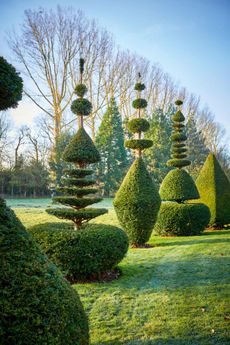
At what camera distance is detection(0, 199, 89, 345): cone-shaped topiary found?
2082mm

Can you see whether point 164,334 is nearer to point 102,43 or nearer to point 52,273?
point 52,273

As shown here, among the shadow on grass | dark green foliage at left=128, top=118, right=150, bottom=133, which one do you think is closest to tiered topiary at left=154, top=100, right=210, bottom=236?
dark green foliage at left=128, top=118, right=150, bottom=133

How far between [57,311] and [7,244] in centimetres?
65

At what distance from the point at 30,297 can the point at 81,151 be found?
5.35 meters

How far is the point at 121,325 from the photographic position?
434 cm

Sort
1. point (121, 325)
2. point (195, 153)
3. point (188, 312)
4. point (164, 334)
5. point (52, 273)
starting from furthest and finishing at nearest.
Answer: point (195, 153) < point (188, 312) < point (121, 325) < point (164, 334) < point (52, 273)

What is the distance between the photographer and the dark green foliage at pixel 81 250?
6188 mm

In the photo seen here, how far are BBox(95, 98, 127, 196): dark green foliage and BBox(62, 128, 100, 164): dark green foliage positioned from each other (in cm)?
2677

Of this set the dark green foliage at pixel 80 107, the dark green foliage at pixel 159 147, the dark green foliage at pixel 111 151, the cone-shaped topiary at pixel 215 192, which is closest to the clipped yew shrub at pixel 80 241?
the dark green foliage at pixel 80 107

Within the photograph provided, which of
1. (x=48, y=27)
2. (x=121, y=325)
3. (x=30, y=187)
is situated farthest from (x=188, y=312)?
(x=30, y=187)

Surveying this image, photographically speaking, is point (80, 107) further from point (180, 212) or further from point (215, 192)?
point (215, 192)

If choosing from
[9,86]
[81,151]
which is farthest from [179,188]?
[9,86]

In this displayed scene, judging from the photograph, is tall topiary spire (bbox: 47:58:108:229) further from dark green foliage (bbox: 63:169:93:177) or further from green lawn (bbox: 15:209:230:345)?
green lawn (bbox: 15:209:230:345)

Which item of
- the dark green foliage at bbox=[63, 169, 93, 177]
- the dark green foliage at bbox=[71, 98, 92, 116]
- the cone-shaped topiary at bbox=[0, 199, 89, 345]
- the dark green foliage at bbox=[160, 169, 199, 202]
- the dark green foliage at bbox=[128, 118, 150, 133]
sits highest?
the dark green foliage at bbox=[128, 118, 150, 133]
